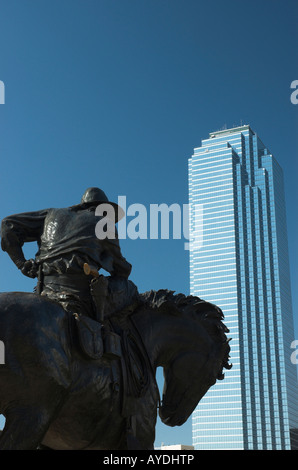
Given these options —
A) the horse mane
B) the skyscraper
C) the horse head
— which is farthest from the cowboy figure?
the skyscraper

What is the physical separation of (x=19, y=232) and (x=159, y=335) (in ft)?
5.50

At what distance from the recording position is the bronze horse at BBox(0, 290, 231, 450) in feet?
13.5

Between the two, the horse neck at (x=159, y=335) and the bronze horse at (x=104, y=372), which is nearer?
the bronze horse at (x=104, y=372)

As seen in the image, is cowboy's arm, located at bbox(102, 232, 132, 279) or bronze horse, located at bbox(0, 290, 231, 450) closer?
bronze horse, located at bbox(0, 290, 231, 450)

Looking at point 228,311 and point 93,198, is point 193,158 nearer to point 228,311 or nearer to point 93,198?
point 228,311

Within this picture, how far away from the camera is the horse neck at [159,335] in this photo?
5.20 m

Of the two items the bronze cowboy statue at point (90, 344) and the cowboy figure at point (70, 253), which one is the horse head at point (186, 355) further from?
the cowboy figure at point (70, 253)

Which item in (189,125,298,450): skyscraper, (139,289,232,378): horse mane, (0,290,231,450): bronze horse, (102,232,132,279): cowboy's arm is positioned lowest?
(0,290,231,450): bronze horse

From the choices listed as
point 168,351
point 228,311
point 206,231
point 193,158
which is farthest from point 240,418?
point 168,351

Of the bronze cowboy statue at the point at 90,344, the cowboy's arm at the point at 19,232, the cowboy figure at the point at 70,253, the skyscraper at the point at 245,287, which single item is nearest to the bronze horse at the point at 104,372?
the bronze cowboy statue at the point at 90,344

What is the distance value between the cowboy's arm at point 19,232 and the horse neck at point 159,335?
1.23 metres

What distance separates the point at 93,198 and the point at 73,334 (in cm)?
153

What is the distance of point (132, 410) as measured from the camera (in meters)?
4.74

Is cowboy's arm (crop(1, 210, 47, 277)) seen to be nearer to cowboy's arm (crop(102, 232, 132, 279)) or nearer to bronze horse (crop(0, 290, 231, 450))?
cowboy's arm (crop(102, 232, 132, 279))
